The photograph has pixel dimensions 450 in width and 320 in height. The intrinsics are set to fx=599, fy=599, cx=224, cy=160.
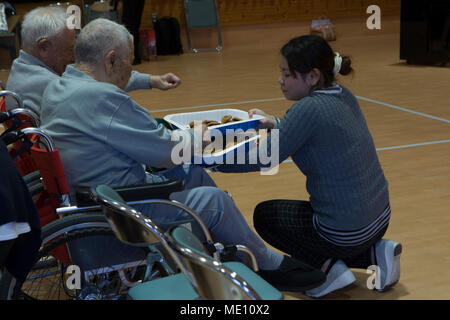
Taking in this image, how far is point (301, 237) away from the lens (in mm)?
2271

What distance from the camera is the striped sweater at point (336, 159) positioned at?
6.74 feet

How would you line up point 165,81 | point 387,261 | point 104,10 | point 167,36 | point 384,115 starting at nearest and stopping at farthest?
1. point 387,261
2. point 165,81
3. point 384,115
4. point 104,10
5. point 167,36

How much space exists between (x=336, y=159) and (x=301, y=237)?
1.21ft

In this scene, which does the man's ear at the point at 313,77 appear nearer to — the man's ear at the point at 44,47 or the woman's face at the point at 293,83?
the woman's face at the point at 293,83

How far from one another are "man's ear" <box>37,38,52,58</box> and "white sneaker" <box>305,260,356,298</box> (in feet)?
4.99

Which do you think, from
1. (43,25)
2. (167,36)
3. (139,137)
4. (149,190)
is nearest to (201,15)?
(167,36)

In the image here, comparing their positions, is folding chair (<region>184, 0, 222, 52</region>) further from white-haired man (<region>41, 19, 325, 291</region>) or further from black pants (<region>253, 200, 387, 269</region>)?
white-haired man (<region>41, 19, 325, 291</region>)

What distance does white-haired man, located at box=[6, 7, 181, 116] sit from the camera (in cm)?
257

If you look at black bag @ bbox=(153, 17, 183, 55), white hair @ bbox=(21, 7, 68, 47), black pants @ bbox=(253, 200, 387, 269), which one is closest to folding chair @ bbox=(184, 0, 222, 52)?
black bag @ bbox=(153, 17, 183, 55)

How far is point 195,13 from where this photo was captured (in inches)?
422

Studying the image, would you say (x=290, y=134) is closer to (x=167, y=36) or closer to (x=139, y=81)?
(x=139, y=81)

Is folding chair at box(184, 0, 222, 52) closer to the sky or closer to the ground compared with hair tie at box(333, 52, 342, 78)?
closer to the ground

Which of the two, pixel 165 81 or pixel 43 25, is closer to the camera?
A: pixel 43 25
